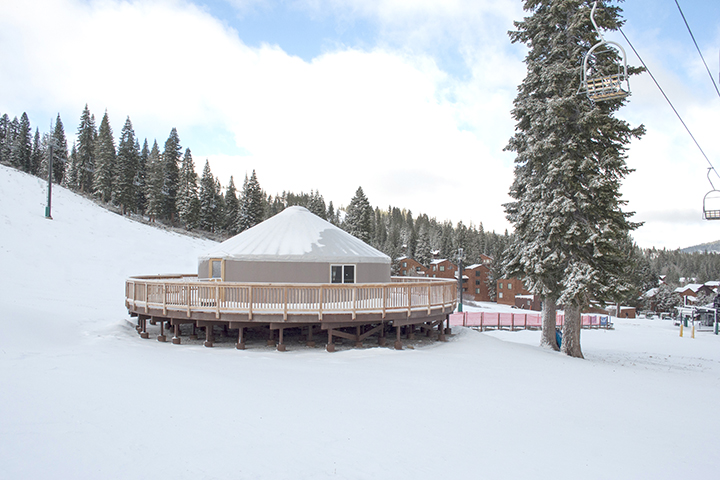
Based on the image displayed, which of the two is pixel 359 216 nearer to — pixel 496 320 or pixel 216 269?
pixel 496 320

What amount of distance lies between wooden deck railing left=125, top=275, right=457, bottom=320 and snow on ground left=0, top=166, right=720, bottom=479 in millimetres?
1012

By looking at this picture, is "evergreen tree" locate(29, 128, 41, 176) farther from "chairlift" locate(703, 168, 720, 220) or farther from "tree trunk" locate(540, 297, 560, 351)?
"chairlift" locate(703, 168, 720, 220)

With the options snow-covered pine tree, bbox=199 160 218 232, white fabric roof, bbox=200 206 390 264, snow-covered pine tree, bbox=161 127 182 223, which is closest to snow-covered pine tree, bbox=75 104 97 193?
snow-covered pine tree, bbox=161 127 182 223

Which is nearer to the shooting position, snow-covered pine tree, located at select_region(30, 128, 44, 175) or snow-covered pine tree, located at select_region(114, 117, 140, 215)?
snow-covered pine tree, located at select_region(114, 117, 140, 215)

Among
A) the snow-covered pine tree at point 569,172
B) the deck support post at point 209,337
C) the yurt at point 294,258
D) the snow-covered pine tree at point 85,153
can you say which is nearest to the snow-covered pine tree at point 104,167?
the snow-covered pine tree at point 85,153

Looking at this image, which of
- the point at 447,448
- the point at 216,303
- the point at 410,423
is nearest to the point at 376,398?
the point at 410,423

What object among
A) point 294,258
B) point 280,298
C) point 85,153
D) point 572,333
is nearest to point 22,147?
point 85,153

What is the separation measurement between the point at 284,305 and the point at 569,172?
29.6ft

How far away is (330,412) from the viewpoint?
221 inches

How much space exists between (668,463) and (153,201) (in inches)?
1867

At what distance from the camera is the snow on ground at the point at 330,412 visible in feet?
13.6

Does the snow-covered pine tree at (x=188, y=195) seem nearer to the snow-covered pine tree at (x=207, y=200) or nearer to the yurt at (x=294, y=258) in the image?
the snow-covered pine tree at (x=207, y=200)

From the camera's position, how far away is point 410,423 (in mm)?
5453

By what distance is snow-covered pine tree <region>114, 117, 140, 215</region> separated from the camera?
141 ft
